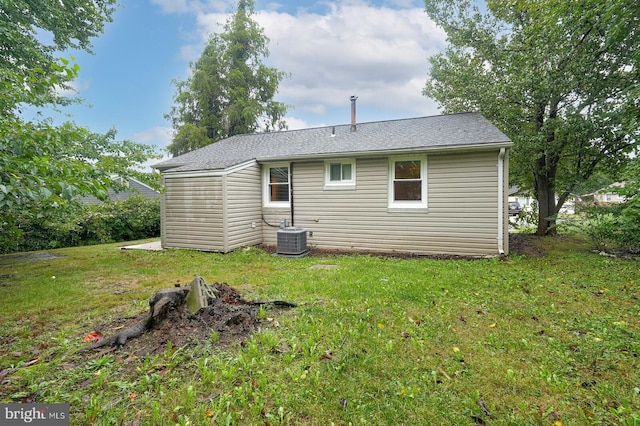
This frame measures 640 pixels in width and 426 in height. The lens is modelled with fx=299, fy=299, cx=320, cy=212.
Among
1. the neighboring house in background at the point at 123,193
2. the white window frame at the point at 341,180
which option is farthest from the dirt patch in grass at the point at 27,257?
the white window frame at the point at 341,180

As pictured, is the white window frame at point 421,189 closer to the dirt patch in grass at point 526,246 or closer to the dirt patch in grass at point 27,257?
the dirt patch in grass at point 526,246

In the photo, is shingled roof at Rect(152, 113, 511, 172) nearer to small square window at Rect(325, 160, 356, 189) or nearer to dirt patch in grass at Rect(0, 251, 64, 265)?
small square window at Rect(325, 160, 356, 189)

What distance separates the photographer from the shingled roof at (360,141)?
772cm

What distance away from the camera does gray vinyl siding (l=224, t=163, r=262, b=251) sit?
8555 mm

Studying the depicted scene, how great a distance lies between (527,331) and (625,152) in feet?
32.8

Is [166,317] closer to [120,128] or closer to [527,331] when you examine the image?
[527,331]

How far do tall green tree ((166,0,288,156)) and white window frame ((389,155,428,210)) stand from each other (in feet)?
52.8

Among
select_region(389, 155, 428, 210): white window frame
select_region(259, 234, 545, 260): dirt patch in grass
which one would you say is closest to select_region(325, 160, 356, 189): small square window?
select_region(389, 155, 428, 210): white window frame

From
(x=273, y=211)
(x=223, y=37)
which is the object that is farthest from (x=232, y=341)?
(x=223, y=37)

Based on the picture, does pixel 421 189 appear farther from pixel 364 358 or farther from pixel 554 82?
pixel 364 358

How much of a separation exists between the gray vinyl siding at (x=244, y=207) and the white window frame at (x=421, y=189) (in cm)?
420

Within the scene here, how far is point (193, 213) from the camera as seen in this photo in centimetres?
891

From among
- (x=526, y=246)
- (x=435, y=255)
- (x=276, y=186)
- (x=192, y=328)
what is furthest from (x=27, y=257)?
(x=526, y=246)

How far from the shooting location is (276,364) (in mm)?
2643
